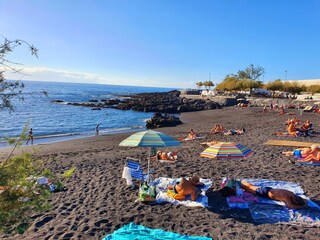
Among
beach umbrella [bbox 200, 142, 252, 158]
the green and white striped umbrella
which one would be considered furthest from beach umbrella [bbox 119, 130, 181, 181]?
beach umbrella [bbox 200, 142, 252, 158]

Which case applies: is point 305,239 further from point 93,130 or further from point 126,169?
point 93,130

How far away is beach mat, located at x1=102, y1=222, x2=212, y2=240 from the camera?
477 cm

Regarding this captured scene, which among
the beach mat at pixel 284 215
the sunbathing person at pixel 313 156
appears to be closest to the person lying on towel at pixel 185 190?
the beach mat at pixel 284 215

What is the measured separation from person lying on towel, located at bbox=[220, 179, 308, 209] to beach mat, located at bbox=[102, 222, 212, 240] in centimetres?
203

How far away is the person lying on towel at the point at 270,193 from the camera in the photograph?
598cm

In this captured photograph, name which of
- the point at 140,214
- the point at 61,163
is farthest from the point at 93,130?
the point at 140,214

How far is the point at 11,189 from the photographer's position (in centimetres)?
254

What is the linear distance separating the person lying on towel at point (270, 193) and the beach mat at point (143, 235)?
2035 millimetres

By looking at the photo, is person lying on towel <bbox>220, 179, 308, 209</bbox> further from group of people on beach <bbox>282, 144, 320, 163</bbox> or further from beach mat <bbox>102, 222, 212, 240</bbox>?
group of people on beach <bbox>282, 144, 320, 163</bbox>

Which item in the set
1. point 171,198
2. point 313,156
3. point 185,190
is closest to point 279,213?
point 185,190

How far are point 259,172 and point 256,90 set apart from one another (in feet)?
165

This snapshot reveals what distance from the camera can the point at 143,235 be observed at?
4.89m

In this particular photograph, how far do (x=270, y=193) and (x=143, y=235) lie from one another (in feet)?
10.6

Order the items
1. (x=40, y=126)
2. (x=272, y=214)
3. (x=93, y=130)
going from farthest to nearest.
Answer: (x=40, y=126)
(x=93, y=130)
(x=272, y=214)
